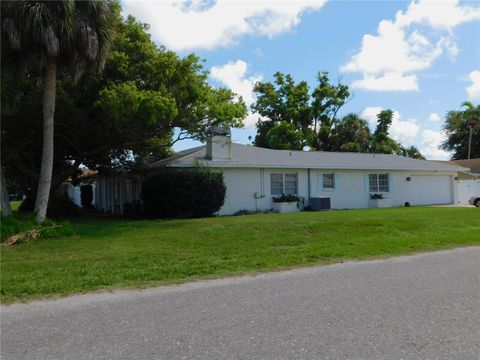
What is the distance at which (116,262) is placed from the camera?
952cm

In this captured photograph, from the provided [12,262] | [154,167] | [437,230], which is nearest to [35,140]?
[154,167]

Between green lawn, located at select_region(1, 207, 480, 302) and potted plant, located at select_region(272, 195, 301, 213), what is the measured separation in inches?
255

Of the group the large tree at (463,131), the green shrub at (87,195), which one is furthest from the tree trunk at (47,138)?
the large tree at (463,131)

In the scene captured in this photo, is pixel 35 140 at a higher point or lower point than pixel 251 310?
higher

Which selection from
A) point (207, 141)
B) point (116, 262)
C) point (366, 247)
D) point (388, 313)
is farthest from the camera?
point (207, 141)

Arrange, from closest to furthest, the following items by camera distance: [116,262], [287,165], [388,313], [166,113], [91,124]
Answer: [388,313] < [116,262] < [166,113] < [91,124] < [287,165]

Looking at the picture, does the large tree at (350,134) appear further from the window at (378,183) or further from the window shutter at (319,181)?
the window shutter at (319,181)

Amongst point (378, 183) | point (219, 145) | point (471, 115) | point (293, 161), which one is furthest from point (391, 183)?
point (471, 115)

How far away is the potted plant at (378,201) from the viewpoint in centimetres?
2595

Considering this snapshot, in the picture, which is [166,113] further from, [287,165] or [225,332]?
[225,332]

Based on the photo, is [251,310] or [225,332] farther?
[251,310]

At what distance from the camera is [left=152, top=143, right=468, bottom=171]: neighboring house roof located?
21.5 meters

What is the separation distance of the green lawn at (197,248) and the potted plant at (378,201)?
9.00 m

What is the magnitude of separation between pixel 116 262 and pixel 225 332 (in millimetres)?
5093
